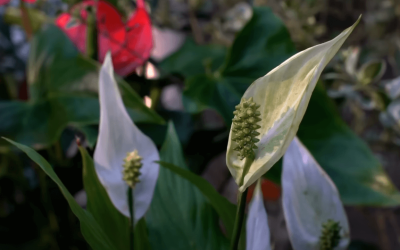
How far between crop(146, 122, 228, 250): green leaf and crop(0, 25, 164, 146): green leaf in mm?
37

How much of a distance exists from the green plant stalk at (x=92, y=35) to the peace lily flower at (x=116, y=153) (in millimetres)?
119

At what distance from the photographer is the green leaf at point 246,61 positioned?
0.97 feet

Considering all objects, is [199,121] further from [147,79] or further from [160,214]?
[160,214]

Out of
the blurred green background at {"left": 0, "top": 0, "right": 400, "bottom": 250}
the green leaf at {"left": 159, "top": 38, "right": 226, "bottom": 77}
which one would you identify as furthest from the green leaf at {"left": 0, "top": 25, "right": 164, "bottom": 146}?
the green leaf at {"left": 159, "top": 38, "right": 226, "bottom": 77}

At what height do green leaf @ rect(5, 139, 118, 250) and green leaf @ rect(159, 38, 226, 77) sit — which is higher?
green leaf @ rect(159, 38, 226, 77)

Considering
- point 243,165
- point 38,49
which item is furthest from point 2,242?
point 243,165

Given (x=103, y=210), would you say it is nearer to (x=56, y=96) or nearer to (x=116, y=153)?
(x=116, y=153)

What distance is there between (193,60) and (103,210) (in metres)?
0.24

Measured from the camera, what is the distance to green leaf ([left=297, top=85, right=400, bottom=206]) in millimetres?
231

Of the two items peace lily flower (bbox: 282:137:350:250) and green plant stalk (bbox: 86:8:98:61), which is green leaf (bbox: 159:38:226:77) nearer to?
green plant stalk (bbox: 86:8:98:61)

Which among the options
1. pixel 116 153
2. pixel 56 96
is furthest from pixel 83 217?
pixel 56 96

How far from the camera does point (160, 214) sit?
186 millimetres

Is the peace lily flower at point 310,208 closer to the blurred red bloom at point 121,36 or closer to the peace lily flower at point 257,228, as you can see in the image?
the peace lily flower at point 257,228

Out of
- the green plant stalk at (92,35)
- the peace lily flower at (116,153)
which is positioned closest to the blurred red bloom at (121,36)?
the green plant stalk at (92,35)
